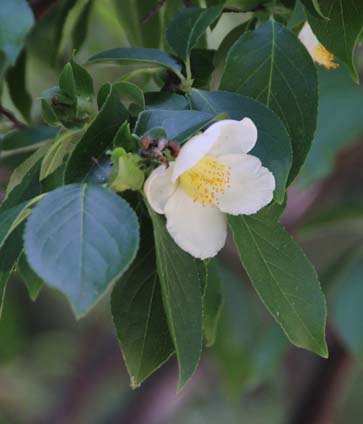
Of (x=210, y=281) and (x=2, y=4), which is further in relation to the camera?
(x=210, y=281)

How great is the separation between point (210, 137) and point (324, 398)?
47.4 inches

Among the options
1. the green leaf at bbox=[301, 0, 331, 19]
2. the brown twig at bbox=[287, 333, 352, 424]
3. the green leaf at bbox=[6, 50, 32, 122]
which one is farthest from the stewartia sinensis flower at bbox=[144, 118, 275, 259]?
the brown twig at bbox=[287, 333, 352, 424]

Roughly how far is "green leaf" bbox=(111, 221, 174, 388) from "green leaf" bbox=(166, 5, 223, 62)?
128 mm

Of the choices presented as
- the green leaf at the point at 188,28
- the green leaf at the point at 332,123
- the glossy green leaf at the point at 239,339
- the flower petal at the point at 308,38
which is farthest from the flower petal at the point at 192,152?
the glossy green leaf at the point at 239,339

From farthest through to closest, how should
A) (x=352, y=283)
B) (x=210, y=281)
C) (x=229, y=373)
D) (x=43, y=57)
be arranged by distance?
(x=229, y=373)
(x=352, y=283)
(x=43, y=57)
(x=210, y=281)

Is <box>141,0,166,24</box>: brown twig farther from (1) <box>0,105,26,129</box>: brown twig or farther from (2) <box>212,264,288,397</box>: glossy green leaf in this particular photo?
(2) <box>212,264,288,397</box>: glossy green leaf

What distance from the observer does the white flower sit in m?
0.74

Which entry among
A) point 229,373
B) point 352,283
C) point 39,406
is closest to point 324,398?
point 229,373

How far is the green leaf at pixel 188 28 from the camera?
65 cm

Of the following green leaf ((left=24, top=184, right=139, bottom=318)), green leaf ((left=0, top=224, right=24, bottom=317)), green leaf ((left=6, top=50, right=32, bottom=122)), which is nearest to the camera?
green leaf ((left=24, top=184, right=139, bottom=318))

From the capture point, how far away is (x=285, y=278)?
0.62 metres

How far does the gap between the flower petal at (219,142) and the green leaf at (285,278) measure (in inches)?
2.1

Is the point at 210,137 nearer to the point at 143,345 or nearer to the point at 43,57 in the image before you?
the point at 143,345

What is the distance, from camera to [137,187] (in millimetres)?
569
